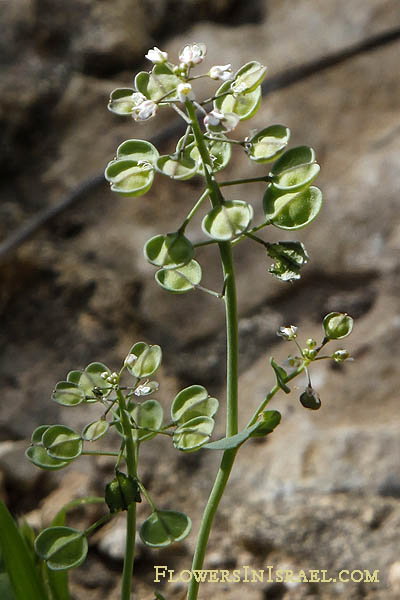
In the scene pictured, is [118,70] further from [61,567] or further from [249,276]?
[61,567]

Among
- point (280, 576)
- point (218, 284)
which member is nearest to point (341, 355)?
point (280, 576)

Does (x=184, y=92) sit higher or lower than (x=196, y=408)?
higher

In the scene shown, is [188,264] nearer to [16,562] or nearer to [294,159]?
[294,159]

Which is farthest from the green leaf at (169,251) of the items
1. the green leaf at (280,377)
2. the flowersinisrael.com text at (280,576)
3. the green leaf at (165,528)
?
the flowersinisrael.com text at (280,576)

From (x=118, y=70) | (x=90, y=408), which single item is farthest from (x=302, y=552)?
(x=118, y=70)

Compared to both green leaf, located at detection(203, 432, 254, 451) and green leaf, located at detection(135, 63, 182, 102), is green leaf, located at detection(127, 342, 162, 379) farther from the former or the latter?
green leaf, located at detection(135, 63, 182, 102)
